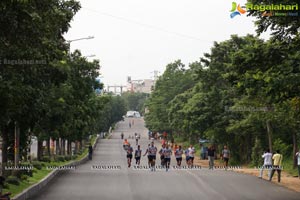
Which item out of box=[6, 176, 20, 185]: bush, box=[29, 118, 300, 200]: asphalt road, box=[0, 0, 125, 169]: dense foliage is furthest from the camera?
box=[6, 176, 20, 185]: bush

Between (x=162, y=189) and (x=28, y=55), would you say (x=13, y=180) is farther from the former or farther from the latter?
(x=28, y=55)

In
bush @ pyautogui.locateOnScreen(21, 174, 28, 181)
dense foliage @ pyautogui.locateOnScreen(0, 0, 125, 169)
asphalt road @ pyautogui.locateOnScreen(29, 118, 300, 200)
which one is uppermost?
dense foliage @ pyautogui.locateOnScreen(0, 0, 125, 169)

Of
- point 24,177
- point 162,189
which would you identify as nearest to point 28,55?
point 162,189

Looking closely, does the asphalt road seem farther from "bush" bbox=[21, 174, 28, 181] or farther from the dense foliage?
the dense foliage

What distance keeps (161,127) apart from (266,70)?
7144cm

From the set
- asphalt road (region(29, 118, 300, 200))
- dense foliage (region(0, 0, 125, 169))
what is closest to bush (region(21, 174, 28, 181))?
asphalt road (region(29, 118, 300, 200))

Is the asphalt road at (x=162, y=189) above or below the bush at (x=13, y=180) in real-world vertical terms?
below

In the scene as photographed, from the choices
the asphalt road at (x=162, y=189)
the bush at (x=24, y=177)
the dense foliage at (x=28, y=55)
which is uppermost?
the dense foliage at (x=28, y=55)

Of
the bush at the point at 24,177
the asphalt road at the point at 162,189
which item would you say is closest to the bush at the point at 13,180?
the asphalt road at the point at 162,189

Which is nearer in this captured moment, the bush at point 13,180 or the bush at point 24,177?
the bush at point 13,180

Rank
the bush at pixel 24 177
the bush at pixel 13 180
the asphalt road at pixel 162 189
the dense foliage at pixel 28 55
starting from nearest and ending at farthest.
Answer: the dense foliage at pixel 28 55 → the asphalt road at pixel 162 189 → the bush at pixel 13 180 → the bush at pixel 24 177

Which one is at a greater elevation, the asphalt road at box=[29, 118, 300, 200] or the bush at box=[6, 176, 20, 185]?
the bush at box=[6, 176, 20, 185]

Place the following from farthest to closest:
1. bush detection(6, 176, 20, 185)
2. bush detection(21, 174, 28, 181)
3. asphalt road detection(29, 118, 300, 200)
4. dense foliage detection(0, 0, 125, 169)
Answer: bush detection(21, 174, 28, 181) → bush detection(6, 176, 20, 185) → asphalt road detection(29, 118, 300, 200) → dense foliage detection(0, 0, 125, 169)

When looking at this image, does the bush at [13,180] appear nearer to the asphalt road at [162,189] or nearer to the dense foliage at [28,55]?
the asphalt road at [162,189]
